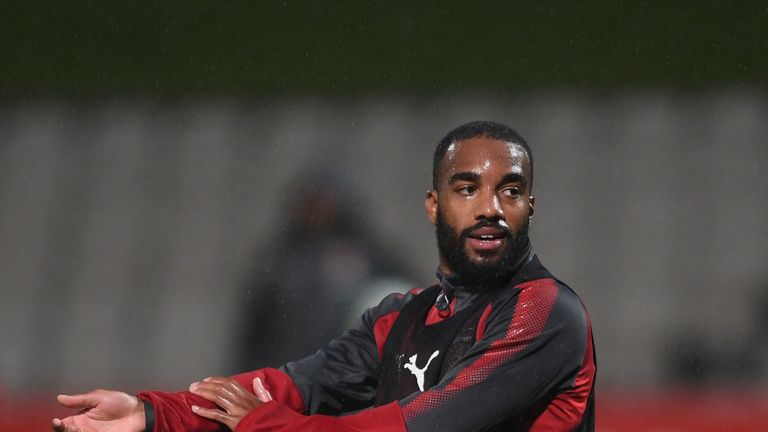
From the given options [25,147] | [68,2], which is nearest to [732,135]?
[68,2]

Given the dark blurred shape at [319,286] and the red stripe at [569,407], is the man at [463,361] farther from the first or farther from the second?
the dark blurred shape at [319,286]

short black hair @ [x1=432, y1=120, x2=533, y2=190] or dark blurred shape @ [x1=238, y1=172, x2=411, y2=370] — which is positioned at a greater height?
short black hair @ [x1=432, y1=120, x2=533, y2=190]

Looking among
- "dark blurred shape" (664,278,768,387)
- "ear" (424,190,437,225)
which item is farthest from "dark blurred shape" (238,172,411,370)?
"dark blurred shape" (664,278,768,387)

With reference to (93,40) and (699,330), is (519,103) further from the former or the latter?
(93,40)

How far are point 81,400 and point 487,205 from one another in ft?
2.46

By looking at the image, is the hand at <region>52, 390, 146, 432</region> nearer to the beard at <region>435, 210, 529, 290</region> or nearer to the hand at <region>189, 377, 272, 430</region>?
the hand at <region>189, 377, 272, 430</region>

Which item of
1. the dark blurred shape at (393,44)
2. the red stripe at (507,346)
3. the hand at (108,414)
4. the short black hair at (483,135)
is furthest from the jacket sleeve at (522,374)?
the dark blurred shape at (393,44)

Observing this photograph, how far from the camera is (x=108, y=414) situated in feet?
5.69

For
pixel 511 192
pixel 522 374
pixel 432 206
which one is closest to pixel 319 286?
pixel 432 206

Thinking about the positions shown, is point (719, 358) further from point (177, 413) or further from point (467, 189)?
point (177, 413)

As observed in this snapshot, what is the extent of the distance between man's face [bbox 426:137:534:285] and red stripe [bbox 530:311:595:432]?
0.64ft

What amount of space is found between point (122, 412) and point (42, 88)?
3.72 m

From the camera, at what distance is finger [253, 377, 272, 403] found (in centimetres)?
182

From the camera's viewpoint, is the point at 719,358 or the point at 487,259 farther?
the point at 719,358
